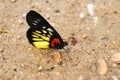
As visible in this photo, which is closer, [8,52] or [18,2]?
[8,52]

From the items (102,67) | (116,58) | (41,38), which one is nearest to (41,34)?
(41,38)

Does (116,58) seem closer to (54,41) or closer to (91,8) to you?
(54,41)

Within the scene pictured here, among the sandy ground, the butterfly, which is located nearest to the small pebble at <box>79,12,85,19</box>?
the sandy ground

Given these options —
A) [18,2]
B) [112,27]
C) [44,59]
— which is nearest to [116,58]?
[112,27]

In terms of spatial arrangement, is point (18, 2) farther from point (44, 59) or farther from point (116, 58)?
point (116, 58)

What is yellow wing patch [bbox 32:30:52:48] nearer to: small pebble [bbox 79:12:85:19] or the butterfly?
the butterfly
